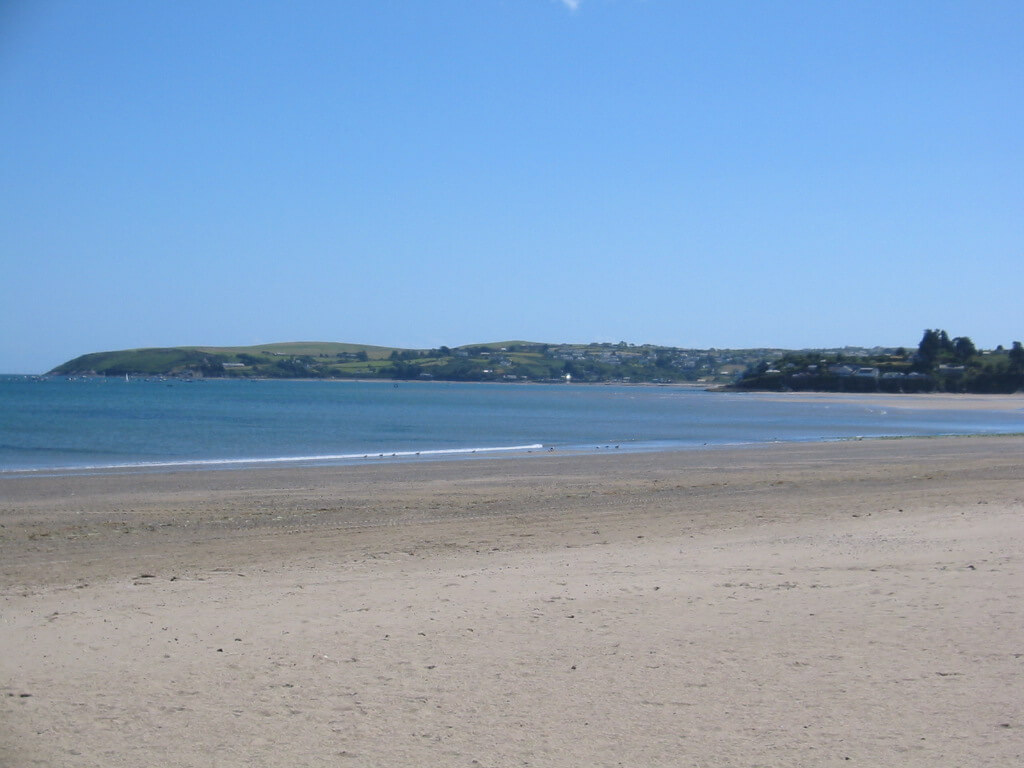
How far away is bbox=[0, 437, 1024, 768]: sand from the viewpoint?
529 centimetres

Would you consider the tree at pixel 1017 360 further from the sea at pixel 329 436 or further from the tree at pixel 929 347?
the sea at pixel 329 436

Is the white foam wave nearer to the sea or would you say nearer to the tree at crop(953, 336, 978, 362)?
the sea

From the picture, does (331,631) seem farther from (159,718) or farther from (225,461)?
(225,461)

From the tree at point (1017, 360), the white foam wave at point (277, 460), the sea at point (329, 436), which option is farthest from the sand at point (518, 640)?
the tree at point (1017, 360)

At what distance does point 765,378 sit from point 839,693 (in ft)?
501

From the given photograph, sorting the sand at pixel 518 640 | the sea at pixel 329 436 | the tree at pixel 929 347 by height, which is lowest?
the sea at pixel 329 436

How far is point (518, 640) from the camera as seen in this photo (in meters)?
7.21

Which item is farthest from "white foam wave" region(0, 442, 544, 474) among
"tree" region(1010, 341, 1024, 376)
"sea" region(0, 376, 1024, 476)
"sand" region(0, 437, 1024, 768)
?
"tree" region(1010, 341, 1024, 376)

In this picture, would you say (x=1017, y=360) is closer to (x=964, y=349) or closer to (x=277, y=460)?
(x=964, y=349)

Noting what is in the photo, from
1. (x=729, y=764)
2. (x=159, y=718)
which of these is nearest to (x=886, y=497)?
(x=729, y=764)

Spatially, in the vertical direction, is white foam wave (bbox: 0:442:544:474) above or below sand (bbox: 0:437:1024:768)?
below

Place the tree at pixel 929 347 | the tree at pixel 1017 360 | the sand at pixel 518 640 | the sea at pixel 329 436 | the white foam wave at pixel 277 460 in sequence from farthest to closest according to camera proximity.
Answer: the tree at pixel 929 347 → the tree at pixel 1017 360 → the sea at pixel 329 436 → the white foam wave at pixel 277 460 → the sand at pixel 518 640

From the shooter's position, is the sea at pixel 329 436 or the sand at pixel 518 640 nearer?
the sand at pixel 518 640

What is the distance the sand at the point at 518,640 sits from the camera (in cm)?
529
